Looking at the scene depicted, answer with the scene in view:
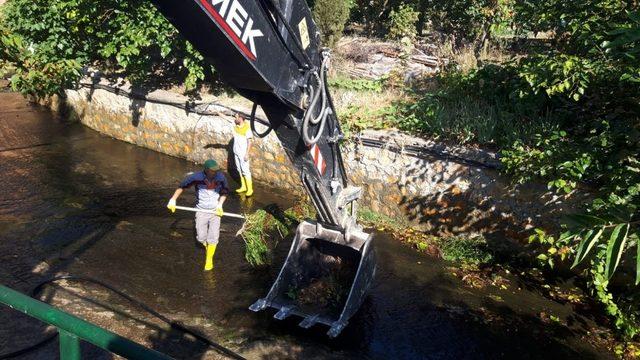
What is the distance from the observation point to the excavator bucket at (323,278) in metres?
5.34

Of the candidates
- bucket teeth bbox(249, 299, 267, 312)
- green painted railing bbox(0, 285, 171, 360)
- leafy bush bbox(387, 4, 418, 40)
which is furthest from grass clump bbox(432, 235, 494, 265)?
leafy bush bbox(387, 4, 418, 40)

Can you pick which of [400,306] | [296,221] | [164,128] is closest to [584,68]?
[400,306]

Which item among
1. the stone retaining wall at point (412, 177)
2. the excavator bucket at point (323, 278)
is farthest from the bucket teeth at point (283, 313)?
the stone retaining wall at point (412, 177)

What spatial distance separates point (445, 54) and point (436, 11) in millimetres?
2952

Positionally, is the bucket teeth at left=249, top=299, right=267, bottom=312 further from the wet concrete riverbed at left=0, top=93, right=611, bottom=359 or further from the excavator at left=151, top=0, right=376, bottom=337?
the wet concrete riverbed at left=0, top=93, right=611, bottom=359

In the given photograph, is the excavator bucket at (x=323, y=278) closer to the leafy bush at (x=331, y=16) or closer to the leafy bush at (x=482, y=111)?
the leafy bush at (x=482, y=111)

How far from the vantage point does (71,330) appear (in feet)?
5.81

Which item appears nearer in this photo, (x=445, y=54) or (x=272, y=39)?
(x=272, y=39)

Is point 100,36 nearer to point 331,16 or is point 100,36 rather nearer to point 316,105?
point 331,16

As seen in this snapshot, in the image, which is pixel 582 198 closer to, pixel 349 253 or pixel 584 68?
pixel 584 68

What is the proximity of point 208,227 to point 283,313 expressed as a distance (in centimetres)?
221

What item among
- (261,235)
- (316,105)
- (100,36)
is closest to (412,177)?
(261,235)

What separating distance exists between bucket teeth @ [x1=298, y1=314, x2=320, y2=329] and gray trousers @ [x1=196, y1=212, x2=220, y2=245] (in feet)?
7.20

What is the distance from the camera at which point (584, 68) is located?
656cm
